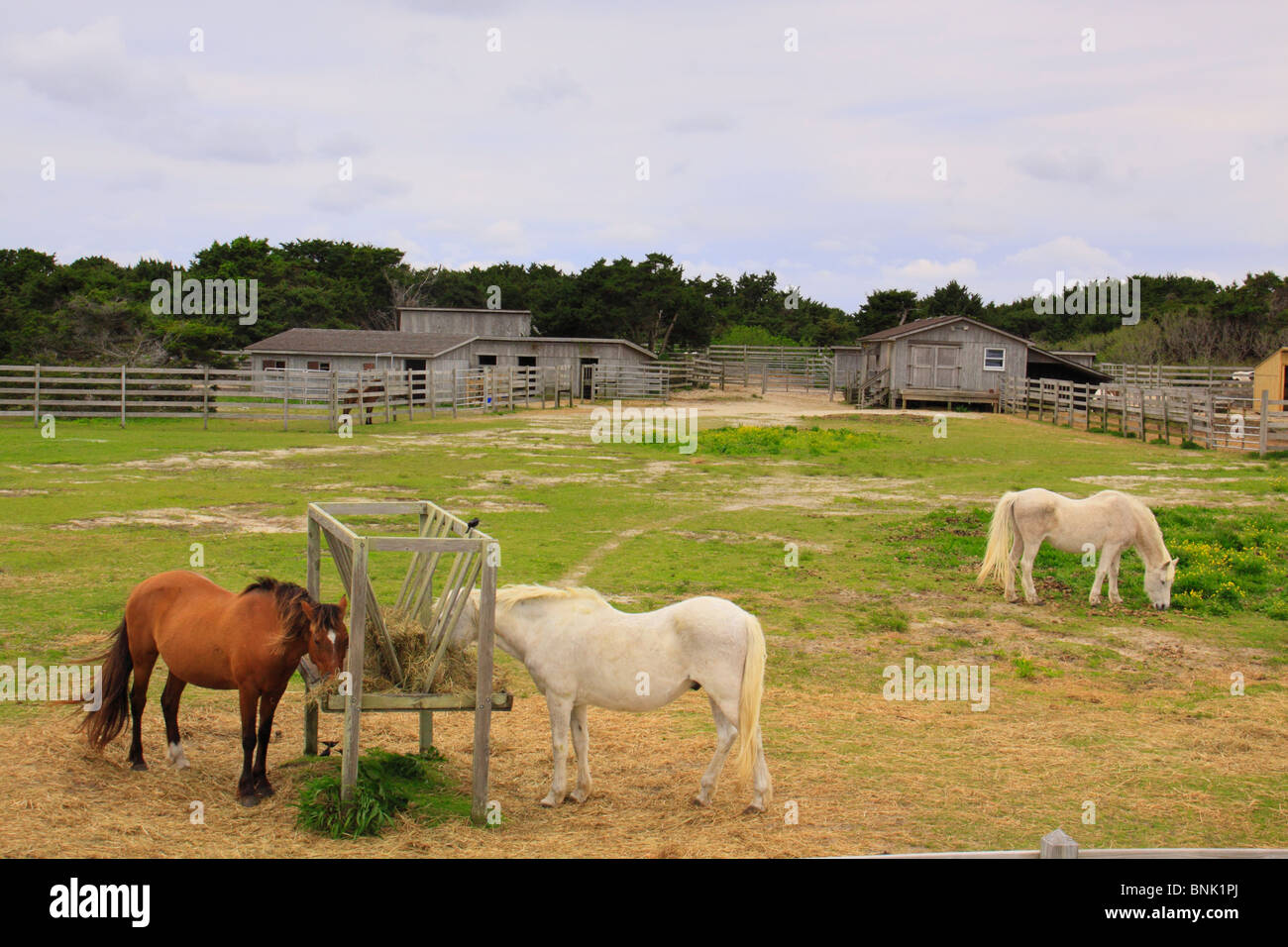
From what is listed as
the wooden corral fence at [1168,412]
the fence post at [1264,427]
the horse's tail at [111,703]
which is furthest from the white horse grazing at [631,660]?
the wooden corral fence at [1168,412]

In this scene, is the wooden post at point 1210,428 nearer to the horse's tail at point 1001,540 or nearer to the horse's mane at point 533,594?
the horse's tail at point 1001,540

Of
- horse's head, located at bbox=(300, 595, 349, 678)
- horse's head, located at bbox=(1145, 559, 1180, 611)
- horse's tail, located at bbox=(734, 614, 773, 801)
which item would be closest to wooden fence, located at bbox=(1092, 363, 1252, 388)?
horse's head, located at bbox=(1145, 559, 1180, 611)

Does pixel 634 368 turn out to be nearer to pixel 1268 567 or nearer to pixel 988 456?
pixel 988 456

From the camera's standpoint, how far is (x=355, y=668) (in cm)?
643

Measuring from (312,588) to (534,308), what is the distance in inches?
2643

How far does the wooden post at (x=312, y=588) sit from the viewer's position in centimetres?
755

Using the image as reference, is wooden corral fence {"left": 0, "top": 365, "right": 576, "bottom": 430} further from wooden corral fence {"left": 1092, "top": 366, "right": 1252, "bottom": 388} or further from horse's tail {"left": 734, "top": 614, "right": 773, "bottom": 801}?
wooden corral fence {"left": 1092, "top": 366, "right": 1252, "bottom": 388}

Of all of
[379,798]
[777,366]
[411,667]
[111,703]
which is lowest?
[379,798]

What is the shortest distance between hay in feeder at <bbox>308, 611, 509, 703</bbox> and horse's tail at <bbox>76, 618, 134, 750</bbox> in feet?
4.17

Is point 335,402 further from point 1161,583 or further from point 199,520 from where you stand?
point 1161,583

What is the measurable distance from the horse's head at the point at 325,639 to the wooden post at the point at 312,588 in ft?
2.49

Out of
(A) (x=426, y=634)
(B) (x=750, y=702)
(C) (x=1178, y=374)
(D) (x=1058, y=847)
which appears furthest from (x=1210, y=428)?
(D) (x=1058, y=847)
